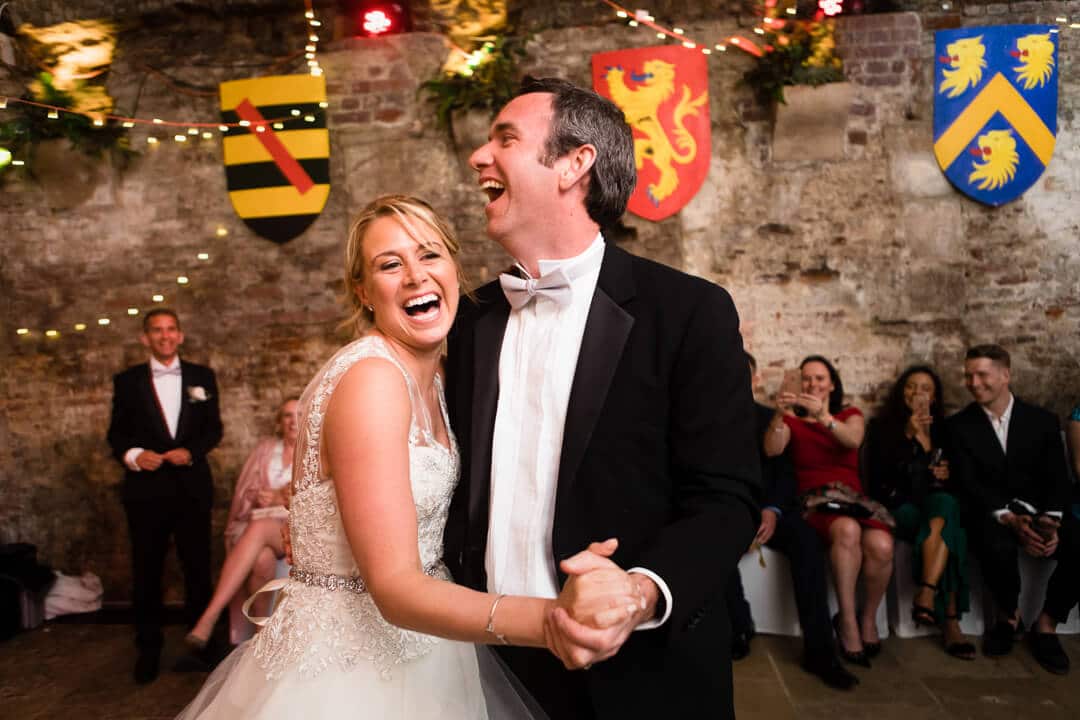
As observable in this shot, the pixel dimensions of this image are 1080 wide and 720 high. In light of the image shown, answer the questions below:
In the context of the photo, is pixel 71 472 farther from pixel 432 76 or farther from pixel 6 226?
pixel 432 76

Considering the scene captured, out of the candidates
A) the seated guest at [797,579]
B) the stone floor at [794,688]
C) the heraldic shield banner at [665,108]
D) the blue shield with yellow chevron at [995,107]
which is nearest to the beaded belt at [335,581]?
the stone floor at [794,688]

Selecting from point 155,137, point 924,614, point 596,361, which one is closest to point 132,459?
point 155,137

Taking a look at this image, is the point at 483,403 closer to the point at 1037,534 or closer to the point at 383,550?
the point at 383,550

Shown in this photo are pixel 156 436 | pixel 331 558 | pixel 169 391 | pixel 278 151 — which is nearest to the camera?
pixel 331 558

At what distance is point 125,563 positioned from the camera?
5.09 m

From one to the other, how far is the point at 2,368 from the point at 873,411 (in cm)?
575

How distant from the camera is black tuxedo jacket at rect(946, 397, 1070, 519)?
3965 mm

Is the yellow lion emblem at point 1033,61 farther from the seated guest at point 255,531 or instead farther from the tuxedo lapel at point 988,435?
the seated guest at point 255,531

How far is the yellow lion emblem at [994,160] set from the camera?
441cm

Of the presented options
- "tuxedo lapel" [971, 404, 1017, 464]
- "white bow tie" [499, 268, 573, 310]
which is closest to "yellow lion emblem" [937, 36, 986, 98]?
"tuxedo lapel" [971, 404, 1017, 464]

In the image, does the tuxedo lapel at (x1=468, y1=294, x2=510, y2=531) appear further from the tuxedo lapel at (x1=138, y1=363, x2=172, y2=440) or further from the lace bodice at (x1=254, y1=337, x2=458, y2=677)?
the tuxedo lapel at (x1=138, y1=363, x2=172, y2=440)

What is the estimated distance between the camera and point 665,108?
4.54 metres

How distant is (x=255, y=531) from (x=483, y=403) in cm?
300

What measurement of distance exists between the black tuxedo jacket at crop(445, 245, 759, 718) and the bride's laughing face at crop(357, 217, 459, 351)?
0.25m
